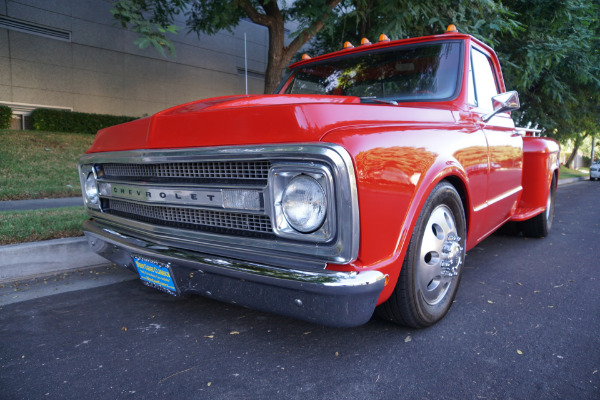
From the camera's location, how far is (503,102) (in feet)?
10.1

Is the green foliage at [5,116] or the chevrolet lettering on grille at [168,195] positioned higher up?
the green foliage at [5,116]

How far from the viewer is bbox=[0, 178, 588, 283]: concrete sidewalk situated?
3.40 metres

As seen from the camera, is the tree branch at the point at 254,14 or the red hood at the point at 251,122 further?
the tree branch at the point at 254,14

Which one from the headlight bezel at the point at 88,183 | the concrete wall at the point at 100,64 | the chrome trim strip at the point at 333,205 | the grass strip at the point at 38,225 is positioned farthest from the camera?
the concrete wall at the point at 100,64

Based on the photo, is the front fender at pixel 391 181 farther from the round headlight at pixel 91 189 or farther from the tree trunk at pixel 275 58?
the tree trunk at pixel 275 58

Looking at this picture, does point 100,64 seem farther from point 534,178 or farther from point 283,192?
point 283,192

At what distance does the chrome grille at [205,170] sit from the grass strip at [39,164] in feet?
18.2

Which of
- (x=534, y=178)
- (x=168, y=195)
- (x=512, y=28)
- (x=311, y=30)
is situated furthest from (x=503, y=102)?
(x=512, y=28)

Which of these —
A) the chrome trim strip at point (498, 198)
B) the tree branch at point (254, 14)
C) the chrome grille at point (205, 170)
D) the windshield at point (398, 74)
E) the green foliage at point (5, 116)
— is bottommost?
the chrome trim strip at point (498, 198)

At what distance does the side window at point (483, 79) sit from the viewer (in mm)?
3229

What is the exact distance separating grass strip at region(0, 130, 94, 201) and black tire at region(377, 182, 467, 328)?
671 centimetres

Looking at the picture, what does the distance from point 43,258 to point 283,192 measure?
275 centimetres

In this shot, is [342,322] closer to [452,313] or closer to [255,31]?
[452,313]

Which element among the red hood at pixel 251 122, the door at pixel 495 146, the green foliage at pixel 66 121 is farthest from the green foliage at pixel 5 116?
the door at pixel 495 146
